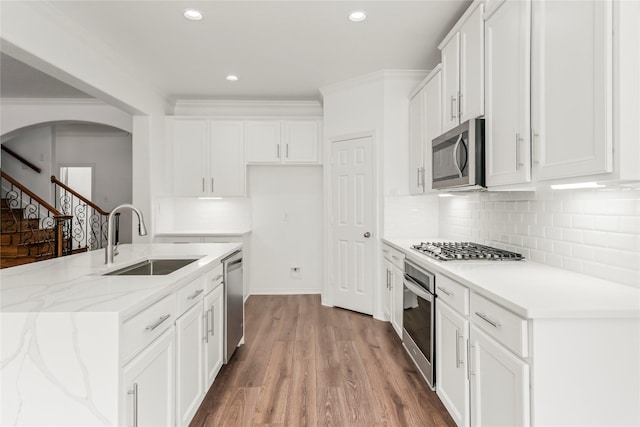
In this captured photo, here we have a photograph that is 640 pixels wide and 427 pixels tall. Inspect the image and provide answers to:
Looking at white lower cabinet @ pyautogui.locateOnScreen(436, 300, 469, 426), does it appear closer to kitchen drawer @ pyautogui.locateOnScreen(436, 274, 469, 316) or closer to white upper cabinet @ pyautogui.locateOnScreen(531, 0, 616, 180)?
kitchen drawer @ pyautogui.locateOnScreen(436, 274, 469, 316)

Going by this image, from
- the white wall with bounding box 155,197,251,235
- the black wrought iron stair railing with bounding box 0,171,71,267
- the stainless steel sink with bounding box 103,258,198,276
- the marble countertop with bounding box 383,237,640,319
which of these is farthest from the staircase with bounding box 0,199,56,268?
the marble countertop with bounding box 383,237,640,319

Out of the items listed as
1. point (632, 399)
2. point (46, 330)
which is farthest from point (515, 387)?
point (46, 330)

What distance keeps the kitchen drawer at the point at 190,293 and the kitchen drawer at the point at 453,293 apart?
1417mm

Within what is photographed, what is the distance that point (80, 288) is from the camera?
5.06 ft

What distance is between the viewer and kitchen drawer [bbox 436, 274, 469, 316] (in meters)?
1.83

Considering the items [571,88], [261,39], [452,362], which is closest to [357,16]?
[261,39]

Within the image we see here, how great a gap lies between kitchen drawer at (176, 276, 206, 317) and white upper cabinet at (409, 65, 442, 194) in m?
2.21

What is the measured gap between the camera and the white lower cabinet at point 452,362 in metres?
1.83

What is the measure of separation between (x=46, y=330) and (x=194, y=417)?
49.7 inches

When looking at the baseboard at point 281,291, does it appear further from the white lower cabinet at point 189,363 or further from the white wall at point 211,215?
the white lower cabinet at point 189,363

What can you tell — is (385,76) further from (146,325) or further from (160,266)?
(146,325)

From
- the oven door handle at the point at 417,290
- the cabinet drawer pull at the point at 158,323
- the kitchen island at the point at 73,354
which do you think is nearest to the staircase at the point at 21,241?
the kitchen island at the point at 73,354

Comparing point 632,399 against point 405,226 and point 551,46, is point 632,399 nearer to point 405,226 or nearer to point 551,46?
point 551,46

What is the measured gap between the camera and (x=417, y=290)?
2.59m
